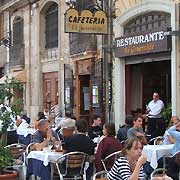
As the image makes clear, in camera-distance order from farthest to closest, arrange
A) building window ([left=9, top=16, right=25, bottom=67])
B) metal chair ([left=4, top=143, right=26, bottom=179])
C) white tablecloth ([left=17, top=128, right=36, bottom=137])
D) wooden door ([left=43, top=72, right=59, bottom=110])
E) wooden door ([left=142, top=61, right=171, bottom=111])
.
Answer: building window ([left=9, top=16, right=25, bottom=67])
wooden door ([left=43, top=72, right=59, bottom=110])
wooden door ([left=142, top=61, right=171, bottom=111])
white tablecloth ([left=17, top=128, right=36, bottom=137])
metal chair ([left=4, top=143, right=26, bottom=179])

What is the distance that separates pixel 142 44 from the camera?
51.8ft

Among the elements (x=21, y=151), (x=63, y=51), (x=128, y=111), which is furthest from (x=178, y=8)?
(x=63, y=51)

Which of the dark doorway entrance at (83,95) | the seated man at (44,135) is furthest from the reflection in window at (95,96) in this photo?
the seated man at (44,135)

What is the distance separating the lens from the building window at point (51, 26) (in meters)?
23.4

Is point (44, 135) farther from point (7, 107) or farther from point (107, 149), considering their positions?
point (107, 149)

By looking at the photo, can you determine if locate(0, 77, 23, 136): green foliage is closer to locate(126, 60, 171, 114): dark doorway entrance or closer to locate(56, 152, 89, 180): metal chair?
locate(56, 152, 89, 180): metal chair

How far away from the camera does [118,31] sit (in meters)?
17.6

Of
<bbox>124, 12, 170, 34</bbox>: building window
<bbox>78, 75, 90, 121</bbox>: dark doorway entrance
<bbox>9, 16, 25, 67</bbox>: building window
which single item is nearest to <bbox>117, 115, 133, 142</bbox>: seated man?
<bbox>124, 12, 170, 34</bbox>: building window

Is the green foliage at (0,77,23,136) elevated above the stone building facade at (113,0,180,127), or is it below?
below

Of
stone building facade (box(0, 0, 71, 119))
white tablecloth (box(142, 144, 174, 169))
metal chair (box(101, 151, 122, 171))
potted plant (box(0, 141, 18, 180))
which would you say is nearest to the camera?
potted plant (box(0, 141, 18, 180))

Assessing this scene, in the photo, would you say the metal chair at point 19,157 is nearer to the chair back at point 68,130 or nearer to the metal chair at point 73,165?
the metal chair at point 73,165

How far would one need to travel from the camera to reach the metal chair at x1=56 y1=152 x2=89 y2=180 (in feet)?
28.3

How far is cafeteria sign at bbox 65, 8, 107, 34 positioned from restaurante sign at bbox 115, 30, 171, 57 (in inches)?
32.7

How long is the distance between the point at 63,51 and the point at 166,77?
5.59m
